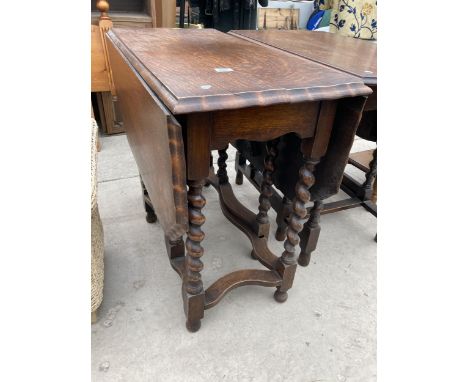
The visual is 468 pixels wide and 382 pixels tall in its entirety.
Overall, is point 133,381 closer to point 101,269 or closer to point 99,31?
point 101,269

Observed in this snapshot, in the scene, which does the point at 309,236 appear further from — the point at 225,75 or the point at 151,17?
the point at 151,17

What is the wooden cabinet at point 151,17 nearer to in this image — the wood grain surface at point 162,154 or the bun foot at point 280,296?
the wood grain surface at point 162,154

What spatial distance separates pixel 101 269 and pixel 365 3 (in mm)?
2618

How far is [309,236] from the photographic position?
1505 mm

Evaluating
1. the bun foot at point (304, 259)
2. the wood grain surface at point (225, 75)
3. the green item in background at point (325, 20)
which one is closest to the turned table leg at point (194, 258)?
the wood grain surface at point (225, 75)

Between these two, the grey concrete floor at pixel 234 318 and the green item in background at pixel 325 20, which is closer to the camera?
the grey concrete floor at pixel 234 318

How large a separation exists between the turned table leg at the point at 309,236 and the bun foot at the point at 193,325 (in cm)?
59

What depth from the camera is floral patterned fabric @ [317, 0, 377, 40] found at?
2520 mm

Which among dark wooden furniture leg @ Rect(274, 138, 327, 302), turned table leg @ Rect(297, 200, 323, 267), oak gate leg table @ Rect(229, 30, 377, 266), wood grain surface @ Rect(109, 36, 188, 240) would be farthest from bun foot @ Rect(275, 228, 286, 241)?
wood grain surface @ Rect(109, 36, 188, 240)

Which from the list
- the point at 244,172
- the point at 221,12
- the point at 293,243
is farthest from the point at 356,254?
the point at 221,12

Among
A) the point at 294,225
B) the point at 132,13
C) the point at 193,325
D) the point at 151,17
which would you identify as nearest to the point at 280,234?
the point at 294,225

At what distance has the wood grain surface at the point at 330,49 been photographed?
1100 mm

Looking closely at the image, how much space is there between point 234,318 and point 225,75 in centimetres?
91

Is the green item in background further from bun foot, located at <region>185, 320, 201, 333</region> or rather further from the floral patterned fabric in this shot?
bun foot, located at <region>185, 320, 201, 333</region>
